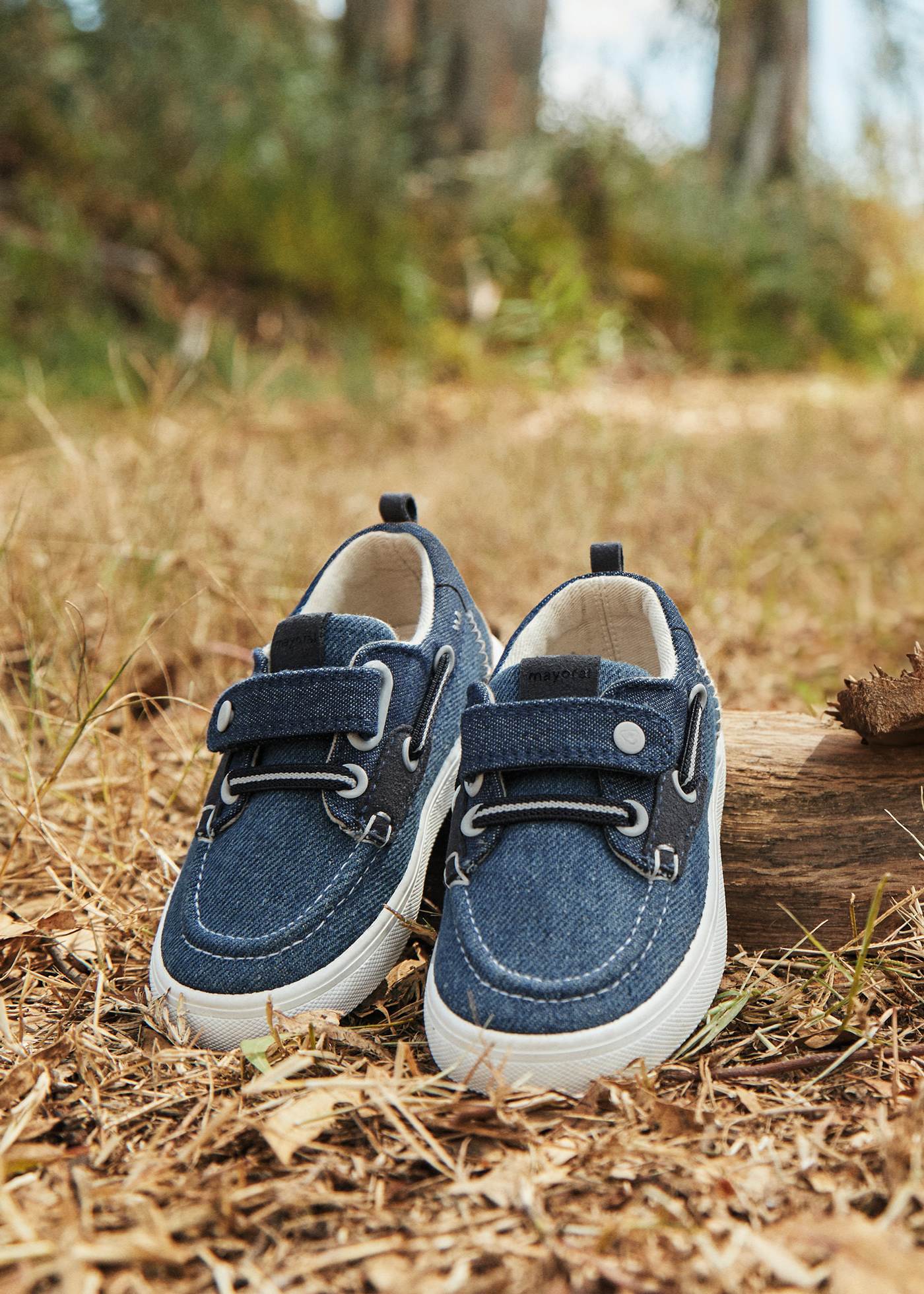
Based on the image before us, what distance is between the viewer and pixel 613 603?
1.89 metres

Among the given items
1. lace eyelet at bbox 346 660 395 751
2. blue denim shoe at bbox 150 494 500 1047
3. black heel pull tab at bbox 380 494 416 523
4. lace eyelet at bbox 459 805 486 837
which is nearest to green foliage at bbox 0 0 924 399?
black heel pull tab at bbox 380 494 416 523

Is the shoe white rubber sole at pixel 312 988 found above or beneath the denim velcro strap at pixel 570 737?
beneath

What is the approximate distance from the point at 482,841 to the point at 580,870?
16 cm

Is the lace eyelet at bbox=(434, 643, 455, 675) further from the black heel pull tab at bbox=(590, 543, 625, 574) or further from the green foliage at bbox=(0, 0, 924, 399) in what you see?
the green foliage at bbox=(0, 0, 924, 399)

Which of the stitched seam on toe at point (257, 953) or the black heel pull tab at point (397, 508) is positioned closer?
the stitched seam on toe at point (257, 953)

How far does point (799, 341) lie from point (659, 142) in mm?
2238

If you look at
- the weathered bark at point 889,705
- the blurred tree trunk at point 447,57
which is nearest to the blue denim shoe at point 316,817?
the weathered bark at point 889,705

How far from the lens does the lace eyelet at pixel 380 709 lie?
170 centimetres

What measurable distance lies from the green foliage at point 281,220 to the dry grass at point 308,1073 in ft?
10.3

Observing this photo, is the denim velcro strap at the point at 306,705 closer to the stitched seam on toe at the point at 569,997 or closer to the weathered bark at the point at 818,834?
the stitched seam on toe at the point at 569,997

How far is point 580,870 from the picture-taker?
1502mm

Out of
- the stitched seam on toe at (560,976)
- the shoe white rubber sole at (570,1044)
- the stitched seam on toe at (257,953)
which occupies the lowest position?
the shoe white rubber sole at (570,1044)

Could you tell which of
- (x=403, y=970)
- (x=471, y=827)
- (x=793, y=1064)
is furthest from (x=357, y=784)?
(x=793, y=1064)

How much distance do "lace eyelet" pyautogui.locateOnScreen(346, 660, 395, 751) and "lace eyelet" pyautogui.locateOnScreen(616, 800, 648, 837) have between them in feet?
1.39
